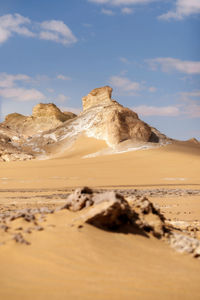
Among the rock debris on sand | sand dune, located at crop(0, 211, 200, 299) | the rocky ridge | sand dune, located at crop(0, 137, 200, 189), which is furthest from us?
the rocky ridge

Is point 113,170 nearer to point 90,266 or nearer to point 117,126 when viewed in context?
point 117,126

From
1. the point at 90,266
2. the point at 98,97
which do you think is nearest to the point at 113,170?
the point at 98,97

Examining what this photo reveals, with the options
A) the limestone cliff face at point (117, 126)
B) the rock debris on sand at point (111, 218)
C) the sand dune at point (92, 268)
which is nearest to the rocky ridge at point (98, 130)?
the limestone cliff face at point (117, 126)

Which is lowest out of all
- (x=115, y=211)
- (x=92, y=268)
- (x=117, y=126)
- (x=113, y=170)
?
(x=92, y=268)

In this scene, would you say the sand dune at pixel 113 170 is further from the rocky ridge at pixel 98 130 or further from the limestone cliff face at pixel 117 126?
the rocky ridge at pixel 98 130

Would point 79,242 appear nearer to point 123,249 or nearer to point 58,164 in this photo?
point 123,249

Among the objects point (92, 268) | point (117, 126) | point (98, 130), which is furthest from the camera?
point (98, 130)

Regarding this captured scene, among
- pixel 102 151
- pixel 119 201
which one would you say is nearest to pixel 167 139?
pixel 102 151

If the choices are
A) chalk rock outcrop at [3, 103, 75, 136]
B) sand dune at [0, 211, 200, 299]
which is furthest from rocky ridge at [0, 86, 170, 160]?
sand dune at [0, 211, 200, 299]

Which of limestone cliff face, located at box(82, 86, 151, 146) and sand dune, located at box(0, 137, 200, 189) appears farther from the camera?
limestone cliff face, located at box(82, 86, 151, 146)

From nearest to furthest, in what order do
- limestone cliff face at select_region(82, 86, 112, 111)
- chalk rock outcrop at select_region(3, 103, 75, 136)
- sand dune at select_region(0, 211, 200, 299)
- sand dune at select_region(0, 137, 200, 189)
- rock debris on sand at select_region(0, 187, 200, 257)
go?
sand dune at select_region(0, 211, 200, 299) < rock debris on sand at select_region(0, 187, 200, 257) < sand dune at select_region(0, 137, 200, 189) < limestone cliff face at select_region(82, 86, 112, 111) < chalk rock outcrop at select_region(3, 103, 75, 136)

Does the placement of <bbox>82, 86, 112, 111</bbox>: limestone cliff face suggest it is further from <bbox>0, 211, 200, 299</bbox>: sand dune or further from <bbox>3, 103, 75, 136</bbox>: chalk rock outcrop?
<bbox>0, 211, 200, 299</bbox>: sand dune

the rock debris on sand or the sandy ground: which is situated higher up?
the rock debris on sand

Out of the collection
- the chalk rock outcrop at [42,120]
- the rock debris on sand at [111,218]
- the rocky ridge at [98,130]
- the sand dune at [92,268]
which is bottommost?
the sand dune at [92,268]
